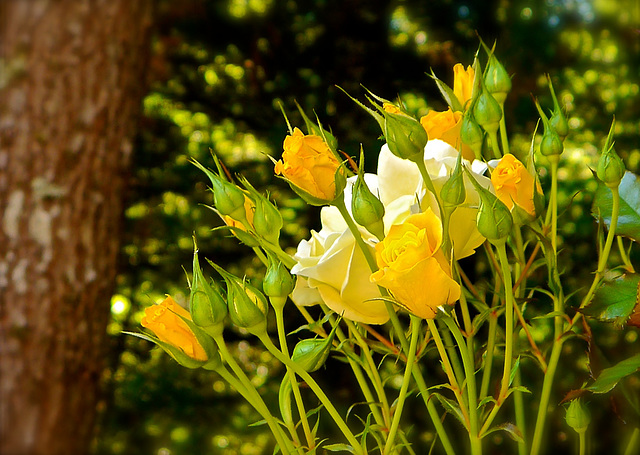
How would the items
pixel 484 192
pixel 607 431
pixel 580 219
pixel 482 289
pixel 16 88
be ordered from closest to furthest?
pixel 484 192 < pixel 482 289 < pixel 607 431 < pixel 580 219 < pixel 16 88

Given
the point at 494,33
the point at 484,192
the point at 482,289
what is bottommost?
the point at 494,33

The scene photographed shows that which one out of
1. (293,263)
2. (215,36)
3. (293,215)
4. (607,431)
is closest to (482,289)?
(293,263)

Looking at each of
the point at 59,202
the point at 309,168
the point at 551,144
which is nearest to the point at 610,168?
the point at 551,144

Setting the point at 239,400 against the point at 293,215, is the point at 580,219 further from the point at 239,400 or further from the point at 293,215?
the point at 239,400

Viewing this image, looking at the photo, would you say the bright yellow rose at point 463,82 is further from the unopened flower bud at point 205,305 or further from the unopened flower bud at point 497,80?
the unopened flower bud at point 205,305

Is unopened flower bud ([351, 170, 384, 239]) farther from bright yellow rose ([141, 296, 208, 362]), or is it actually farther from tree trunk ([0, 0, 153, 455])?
tree trunk ([0, 0, 153, 455])

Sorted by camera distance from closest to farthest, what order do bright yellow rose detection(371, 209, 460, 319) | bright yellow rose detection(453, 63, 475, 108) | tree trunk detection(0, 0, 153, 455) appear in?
bright yellow rose detection(371, 209, 460, 319), bright yellow rose detection(453, 63, 475, 108), tree trunk detection(0, 0, 153, 455)

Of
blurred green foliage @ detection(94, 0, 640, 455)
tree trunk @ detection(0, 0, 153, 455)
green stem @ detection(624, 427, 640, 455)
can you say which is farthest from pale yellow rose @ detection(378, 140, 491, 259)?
tree trunk @ detection(0, 0, 153, 455)
